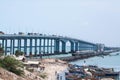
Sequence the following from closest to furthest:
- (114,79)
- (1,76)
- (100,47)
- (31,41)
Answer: (1,76)
(114,79)
(31,41)
(100,47)

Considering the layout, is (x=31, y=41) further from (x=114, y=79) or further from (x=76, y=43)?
(x=114, y=79)

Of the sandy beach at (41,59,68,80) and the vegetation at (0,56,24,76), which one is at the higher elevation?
the vegetation at (0,56,24,76)

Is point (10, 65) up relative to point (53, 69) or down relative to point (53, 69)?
up

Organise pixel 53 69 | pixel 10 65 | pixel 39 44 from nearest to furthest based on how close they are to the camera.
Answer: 1. pixel 10 65
2. pixel 53 69
3. pixel 39 44

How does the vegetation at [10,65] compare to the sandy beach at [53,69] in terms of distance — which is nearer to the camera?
the vegetation at [10,65]

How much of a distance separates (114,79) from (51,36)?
71309 mm

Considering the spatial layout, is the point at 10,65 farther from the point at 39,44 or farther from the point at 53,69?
the point at 39,44

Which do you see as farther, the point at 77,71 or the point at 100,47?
the point at 100,47

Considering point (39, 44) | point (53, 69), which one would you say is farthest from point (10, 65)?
point (39, 44)

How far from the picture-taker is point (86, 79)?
145ft

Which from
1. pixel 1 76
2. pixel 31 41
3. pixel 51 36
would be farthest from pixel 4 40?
pixel 1 76

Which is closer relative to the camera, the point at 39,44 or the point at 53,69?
the point at 53,69

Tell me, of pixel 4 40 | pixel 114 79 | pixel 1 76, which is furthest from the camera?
pixel 4 40

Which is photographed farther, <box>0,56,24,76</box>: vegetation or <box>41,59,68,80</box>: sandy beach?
<box>41,59,68,80</box>: sandy beach
